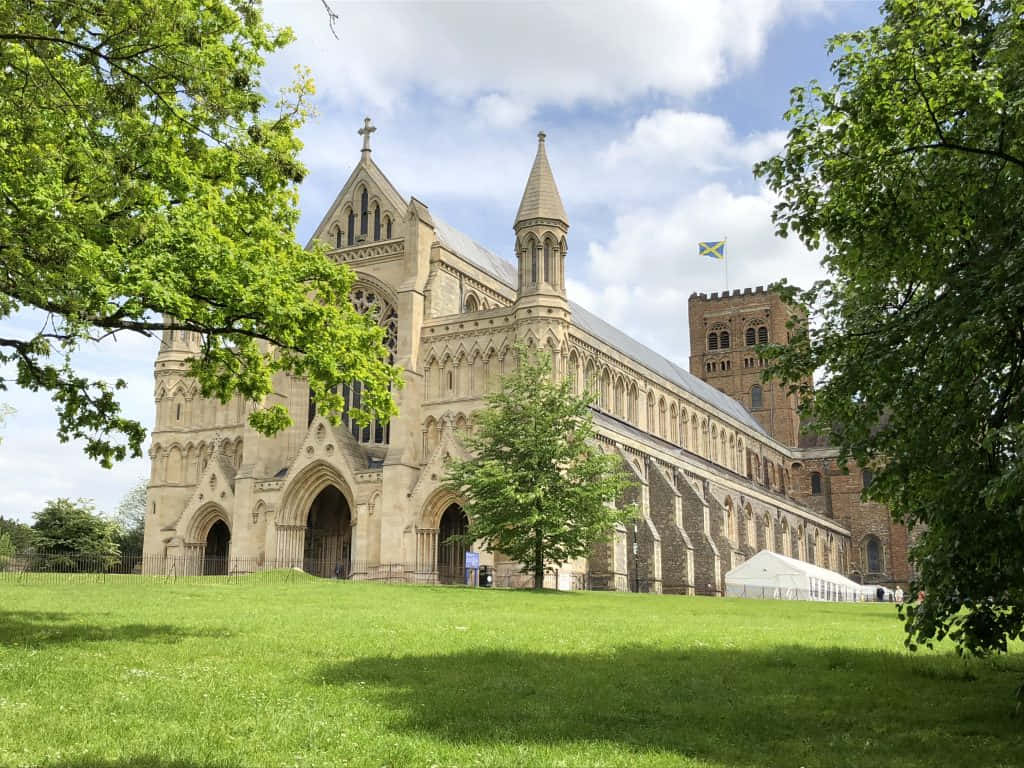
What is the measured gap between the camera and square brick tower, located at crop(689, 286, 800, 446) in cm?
9569

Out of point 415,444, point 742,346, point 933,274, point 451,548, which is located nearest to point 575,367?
point 415,444

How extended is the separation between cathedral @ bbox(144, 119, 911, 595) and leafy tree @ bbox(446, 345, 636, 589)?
240cm

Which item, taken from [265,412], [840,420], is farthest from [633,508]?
[840,420]

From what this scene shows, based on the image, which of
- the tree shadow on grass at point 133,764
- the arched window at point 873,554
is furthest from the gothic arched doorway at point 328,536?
the arched window at point 873,554

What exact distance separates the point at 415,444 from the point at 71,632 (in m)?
33.0

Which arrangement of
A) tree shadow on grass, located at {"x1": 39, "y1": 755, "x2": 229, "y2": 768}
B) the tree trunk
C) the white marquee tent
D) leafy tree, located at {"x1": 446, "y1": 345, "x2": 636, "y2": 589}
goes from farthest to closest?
the white marquee tent
the tree trunk
leafy tree, located at {"x1": 446, "y1": 345, "x2": 636, "y2": 589}
tree shadow on grass, located at {"x1": 39, "y1": 755, "x2": 229, "y2": 768}

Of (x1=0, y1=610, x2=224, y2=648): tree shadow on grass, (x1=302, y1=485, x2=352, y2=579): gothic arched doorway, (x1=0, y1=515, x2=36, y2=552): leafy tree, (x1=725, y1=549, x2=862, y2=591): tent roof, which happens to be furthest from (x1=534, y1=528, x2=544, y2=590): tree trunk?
(x1=0, y1=515, x2=36, y2=552): leafy tree

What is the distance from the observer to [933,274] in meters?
11.0

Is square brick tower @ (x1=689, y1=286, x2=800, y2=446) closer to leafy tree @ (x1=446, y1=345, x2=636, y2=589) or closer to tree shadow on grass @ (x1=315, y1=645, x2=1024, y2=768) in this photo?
leafy tree @ (x1=446, y1=345, x2=636, y2=589)

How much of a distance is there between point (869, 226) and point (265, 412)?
32.5 ft

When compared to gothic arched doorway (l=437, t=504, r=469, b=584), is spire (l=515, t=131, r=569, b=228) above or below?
above

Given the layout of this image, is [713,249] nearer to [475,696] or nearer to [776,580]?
[776,580]

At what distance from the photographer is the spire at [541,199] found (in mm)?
47438

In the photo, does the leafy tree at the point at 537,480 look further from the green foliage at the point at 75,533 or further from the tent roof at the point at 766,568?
the green foliage at the point at 75,533
